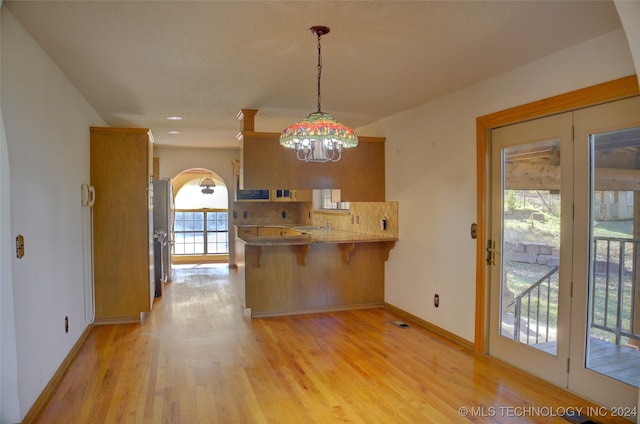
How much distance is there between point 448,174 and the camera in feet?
13.7

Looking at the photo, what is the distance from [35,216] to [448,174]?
3.42 m

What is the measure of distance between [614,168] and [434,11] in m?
1.53

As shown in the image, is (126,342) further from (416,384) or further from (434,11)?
(434,11)

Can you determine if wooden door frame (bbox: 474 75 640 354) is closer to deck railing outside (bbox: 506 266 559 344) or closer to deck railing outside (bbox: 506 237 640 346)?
deck railing outside (bbox: 506 266 559 344)

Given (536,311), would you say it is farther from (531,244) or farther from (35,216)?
(35,216)

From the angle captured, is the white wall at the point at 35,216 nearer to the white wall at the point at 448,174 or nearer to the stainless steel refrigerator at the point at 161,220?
the stainless steel refrigerator at the point at 161,220

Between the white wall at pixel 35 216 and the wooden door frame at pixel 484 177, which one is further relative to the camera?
the wooden door frame at pixel 484 177

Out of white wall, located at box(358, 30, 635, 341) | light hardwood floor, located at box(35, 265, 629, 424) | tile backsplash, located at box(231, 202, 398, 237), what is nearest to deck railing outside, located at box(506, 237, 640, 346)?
light hardwood floor, located at box(35, 265, 629, 424)

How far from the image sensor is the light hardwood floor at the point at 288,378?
2.71 metres

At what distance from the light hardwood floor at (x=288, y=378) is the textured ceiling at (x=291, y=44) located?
2.39 meters

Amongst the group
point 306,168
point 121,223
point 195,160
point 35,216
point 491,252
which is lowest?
point 491,252

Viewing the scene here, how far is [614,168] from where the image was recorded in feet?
8.92

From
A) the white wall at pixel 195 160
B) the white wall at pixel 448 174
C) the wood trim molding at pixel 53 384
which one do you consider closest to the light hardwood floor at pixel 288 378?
the wood trim molding at pixel 53 384

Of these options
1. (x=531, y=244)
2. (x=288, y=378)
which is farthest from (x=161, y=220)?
(x=531, y=244)
